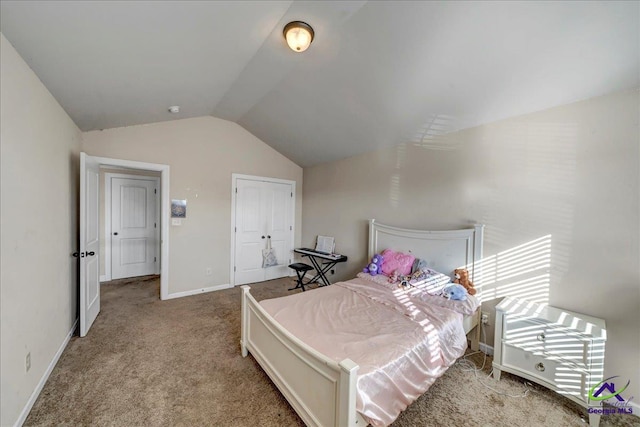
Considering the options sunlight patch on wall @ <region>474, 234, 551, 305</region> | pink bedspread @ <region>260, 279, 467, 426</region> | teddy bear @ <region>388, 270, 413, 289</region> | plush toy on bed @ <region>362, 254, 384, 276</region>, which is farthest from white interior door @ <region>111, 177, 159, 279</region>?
sunlight patch on wall @ <region>474, 234, 551, 305</region>

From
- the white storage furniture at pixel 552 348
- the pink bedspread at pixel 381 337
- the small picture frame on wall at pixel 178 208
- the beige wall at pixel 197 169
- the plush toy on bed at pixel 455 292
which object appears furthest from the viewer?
the small picture frame on wall at pixel 178 208

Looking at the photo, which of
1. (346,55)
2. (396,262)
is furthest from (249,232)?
(346,55)

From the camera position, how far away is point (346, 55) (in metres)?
2.18

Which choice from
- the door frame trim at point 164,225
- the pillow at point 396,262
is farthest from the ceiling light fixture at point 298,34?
the door frame trim at point 164,225

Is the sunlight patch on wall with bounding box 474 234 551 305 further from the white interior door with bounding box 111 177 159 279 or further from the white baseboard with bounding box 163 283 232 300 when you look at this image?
the white interior door with bounding box 111 177 159 279

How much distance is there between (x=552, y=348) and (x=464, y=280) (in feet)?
2.65

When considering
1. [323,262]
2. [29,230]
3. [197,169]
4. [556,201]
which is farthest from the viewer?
[323,262]

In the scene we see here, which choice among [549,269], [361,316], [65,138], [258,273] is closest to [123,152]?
[65,138]

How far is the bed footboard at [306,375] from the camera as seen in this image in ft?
4.04

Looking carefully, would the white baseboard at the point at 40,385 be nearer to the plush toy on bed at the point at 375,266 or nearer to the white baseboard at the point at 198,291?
the white baseboard at the point at 198,291

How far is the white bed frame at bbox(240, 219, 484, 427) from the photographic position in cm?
127

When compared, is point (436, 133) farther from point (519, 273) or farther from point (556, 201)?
point (519, 273)

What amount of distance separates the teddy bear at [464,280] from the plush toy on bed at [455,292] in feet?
0.38

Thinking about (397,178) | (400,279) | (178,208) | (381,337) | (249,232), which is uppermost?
(397,178)
